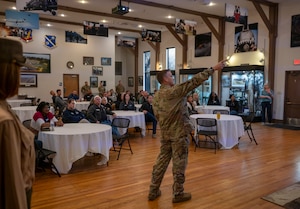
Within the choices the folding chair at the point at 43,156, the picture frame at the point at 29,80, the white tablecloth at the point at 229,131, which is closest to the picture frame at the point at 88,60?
the picture frame at the point at 29,80

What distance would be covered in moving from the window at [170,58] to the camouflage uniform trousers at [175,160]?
13.1 m

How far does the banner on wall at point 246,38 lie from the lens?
11542 mm

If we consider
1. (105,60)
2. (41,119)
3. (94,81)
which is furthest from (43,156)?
(105,60)

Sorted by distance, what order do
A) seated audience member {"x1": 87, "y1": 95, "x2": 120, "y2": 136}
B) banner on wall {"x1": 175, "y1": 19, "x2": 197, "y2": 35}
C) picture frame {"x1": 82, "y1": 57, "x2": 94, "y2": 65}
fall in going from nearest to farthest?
Result: 1. seated audience member {"x1": 87, "y1": 95, "x2": 120, "y2": 136}
2. banner on wall {"x1": 175, "y1": 19, "x2": 197, "y2": 35}
3. picture frame {"x1": 82, "y1": 57, "x2": 94, "y2": 65}

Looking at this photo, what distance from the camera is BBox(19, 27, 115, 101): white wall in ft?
47.5

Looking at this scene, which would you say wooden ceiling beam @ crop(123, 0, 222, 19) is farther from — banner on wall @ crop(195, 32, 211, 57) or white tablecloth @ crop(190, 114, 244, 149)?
white tablecloth @ crop(190, 114, 244, 149)

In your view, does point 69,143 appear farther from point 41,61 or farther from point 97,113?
point 41,61

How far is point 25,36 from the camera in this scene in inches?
537

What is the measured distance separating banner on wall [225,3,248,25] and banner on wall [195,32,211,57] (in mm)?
3895

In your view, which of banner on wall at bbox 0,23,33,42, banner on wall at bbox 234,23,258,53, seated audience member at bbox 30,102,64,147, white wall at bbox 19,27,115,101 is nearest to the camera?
seated audience member at bbox 30,102,64,147

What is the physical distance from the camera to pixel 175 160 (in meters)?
3.17

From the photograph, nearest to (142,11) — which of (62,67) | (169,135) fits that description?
(62,67)

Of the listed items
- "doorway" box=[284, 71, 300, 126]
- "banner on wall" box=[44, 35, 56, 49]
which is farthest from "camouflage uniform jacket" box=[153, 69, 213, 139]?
"banner on wall" box=[44, 35, 56, 49]

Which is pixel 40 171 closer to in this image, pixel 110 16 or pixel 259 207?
pixel 259 207
